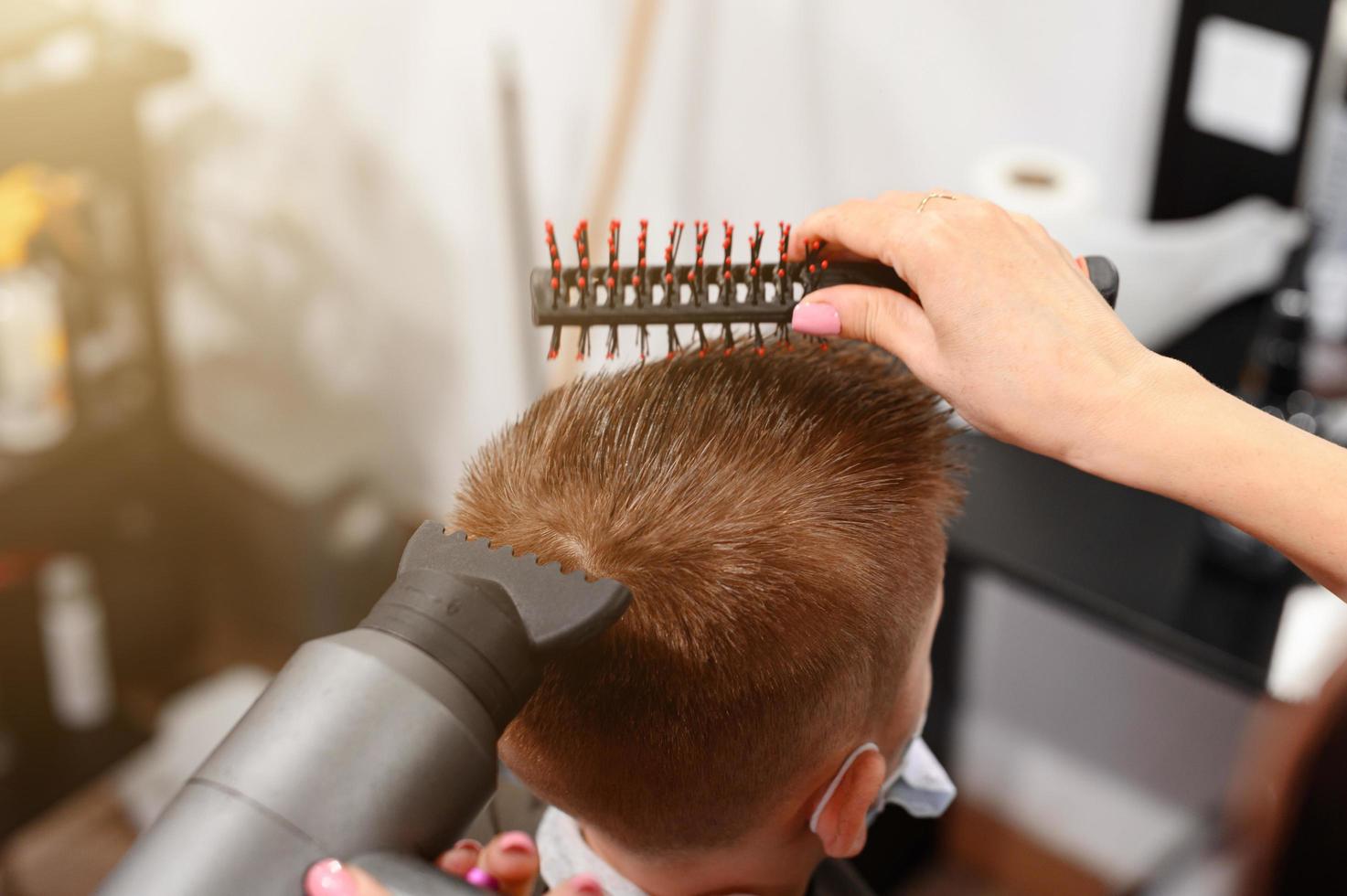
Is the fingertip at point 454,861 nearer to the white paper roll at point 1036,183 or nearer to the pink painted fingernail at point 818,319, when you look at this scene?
the pink painted fingernail at point 818,319

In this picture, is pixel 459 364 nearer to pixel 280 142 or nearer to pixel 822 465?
pixel 280 142

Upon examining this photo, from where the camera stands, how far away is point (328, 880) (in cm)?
50

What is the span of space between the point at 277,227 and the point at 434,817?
1889 millimetres

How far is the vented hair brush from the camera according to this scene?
2.29 feet

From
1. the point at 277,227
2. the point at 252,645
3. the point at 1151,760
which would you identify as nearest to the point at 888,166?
the point at 1151,760

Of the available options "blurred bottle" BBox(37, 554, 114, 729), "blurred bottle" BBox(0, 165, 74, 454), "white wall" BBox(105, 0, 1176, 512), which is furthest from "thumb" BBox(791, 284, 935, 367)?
"blurred bottle" BBox(37, 554, 114, 729)

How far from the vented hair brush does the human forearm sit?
0.38ft

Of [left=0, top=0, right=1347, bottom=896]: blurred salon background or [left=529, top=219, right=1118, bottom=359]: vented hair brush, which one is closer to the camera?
[left=529, top=219, right=1118, bottom=359]: vented hair brush

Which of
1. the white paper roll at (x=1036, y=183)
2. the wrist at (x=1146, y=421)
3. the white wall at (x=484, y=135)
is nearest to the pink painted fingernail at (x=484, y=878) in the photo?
the wrist at (x=1146, y=421)

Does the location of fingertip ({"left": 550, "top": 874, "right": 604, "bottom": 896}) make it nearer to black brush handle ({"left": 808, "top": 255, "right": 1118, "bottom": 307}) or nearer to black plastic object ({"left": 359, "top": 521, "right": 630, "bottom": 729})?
black plastic object ({"left": 359, "top": 521, "right": 630, "bottom": 729})

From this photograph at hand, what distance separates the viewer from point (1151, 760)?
6.40ft

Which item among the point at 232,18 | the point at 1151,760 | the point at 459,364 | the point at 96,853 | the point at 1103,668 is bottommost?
the point at 96,853

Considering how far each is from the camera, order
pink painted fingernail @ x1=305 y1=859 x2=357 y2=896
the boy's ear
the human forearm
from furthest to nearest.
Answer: the boy's ear → the human forearm → pink painted fingernail @ x1=305 y1=859 x2=357 y2=896

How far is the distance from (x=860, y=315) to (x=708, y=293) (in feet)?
0.29
